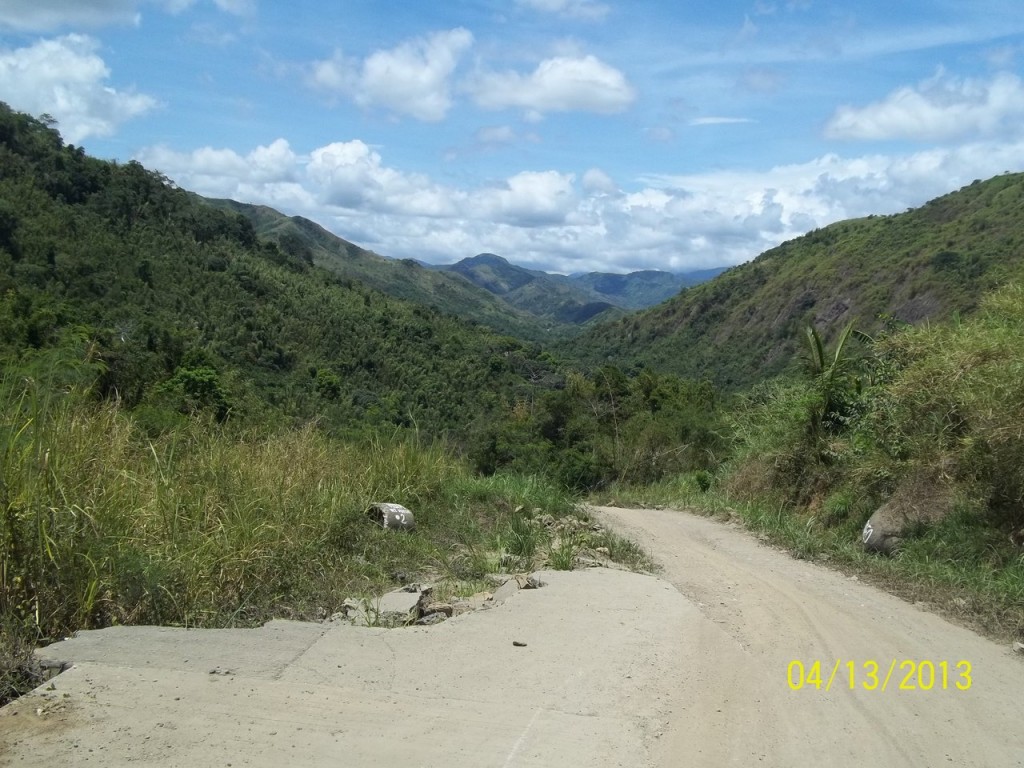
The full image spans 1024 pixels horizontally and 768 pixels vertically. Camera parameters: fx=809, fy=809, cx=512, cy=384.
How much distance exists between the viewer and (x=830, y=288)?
83062 millimetres

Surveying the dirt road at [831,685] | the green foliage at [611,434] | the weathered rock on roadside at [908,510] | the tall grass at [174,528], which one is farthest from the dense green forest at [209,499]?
the weathered rock on roadside at [908,510]

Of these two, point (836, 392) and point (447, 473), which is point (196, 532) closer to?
point (447, 473)

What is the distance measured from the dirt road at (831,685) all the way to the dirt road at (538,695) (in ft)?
0.04

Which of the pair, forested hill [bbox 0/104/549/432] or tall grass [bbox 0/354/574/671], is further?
forested hill [bbox 0/104/549/432]

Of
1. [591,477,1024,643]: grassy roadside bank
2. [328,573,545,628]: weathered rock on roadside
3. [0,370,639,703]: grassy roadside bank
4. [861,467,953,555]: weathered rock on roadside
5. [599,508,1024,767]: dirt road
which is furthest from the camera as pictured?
[861,467,953,555]: weathered rock on roadside

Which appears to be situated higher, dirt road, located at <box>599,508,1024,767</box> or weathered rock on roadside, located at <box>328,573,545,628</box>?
dirt road, located at <box>599,508,1024,767</box>

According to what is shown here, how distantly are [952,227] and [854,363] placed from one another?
71937 mm

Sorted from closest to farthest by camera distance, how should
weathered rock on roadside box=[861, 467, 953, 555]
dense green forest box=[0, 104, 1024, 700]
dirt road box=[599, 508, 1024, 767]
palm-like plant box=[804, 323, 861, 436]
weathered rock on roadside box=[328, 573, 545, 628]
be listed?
1. dirt road box=[599, 508, 1024, 767]
2. dense green forest box=[0, 104, 1024, 700]
3. weathered rock on roadside box=[328, 573, 545, 628]
4. weathered rock on roadside box=[861, 467, 953, 555]
5. palm-like plant box=[804, 323, 861, 436]

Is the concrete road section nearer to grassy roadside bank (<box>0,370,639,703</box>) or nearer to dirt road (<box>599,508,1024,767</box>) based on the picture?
dirt road (<box>599,508,1024,767</box>)
